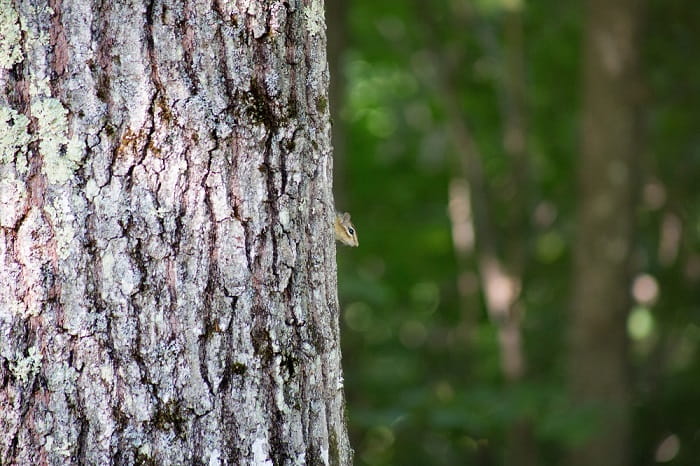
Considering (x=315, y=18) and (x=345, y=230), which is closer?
(x=315, y=18)

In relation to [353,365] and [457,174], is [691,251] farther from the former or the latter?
[353,365]

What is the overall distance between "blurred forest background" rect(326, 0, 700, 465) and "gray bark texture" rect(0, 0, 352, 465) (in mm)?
3214

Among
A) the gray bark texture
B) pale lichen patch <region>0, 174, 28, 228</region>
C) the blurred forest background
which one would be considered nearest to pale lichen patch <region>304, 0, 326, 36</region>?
the gray bark texture

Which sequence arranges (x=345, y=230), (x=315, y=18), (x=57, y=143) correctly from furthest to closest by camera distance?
(x=345, y=230) < (x=315, y=18) < (x=57, y=143)

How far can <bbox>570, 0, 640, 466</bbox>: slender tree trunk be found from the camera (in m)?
7.02

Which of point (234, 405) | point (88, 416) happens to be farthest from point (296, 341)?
point (88, 416)

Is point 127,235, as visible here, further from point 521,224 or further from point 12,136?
point 521,224

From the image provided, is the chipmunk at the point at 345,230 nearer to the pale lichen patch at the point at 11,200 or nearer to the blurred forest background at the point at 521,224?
the pale lichen patch at the point at 11,200

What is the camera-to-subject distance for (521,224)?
28.9 feet

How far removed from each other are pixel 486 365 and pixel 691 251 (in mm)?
3910

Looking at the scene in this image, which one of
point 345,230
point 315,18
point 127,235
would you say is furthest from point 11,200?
point 345,230

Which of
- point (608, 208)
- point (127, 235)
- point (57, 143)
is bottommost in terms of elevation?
point (127, 235)

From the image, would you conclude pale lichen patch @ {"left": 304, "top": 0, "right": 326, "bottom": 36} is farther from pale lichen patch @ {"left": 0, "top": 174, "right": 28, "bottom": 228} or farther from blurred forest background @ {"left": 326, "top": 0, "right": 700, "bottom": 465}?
blurred forest background @ {"left": 326, "top": 0, "right": 700, "bottom": 465}

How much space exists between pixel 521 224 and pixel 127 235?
7582mm
